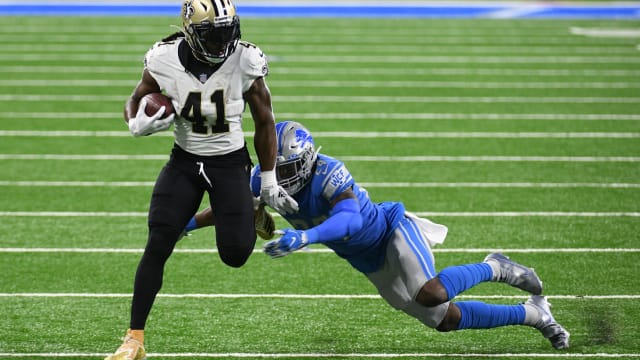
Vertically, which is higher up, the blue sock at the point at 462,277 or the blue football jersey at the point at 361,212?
the blue football jersey at the point at 361,212

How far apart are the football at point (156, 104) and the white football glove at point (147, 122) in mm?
18

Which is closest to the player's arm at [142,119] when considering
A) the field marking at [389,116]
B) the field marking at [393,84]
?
the field marking at [389,116]

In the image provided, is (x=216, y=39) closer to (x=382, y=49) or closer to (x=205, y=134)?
(x=205, y=134)

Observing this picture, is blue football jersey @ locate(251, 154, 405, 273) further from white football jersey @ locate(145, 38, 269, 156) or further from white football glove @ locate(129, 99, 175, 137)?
white football glove @ locate(129, 99, 175, 137)

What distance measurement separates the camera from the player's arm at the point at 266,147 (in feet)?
14.1

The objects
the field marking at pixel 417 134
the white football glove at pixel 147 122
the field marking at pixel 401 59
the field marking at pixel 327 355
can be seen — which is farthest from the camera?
the field marking at pixel 401 59

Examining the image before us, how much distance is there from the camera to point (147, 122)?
4172mm

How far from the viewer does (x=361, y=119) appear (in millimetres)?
10820

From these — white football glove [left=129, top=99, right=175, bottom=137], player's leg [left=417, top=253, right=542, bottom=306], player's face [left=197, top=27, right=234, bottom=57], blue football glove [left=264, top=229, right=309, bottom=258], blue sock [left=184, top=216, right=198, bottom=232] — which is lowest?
player's leg [left=417, top=253, right=542, bottom=306]

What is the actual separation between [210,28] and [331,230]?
99cm

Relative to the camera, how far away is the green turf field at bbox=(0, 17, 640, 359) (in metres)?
4.92

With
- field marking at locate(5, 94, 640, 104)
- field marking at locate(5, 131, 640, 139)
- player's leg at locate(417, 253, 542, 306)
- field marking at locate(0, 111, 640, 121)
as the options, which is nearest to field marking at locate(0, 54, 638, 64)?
field marking at locate(5, 94, 640, 104)

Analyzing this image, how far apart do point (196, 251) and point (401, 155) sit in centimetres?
311

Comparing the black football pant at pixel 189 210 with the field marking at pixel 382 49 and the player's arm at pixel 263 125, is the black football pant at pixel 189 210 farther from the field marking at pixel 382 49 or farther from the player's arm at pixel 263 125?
the field marking at pixel 382 49
